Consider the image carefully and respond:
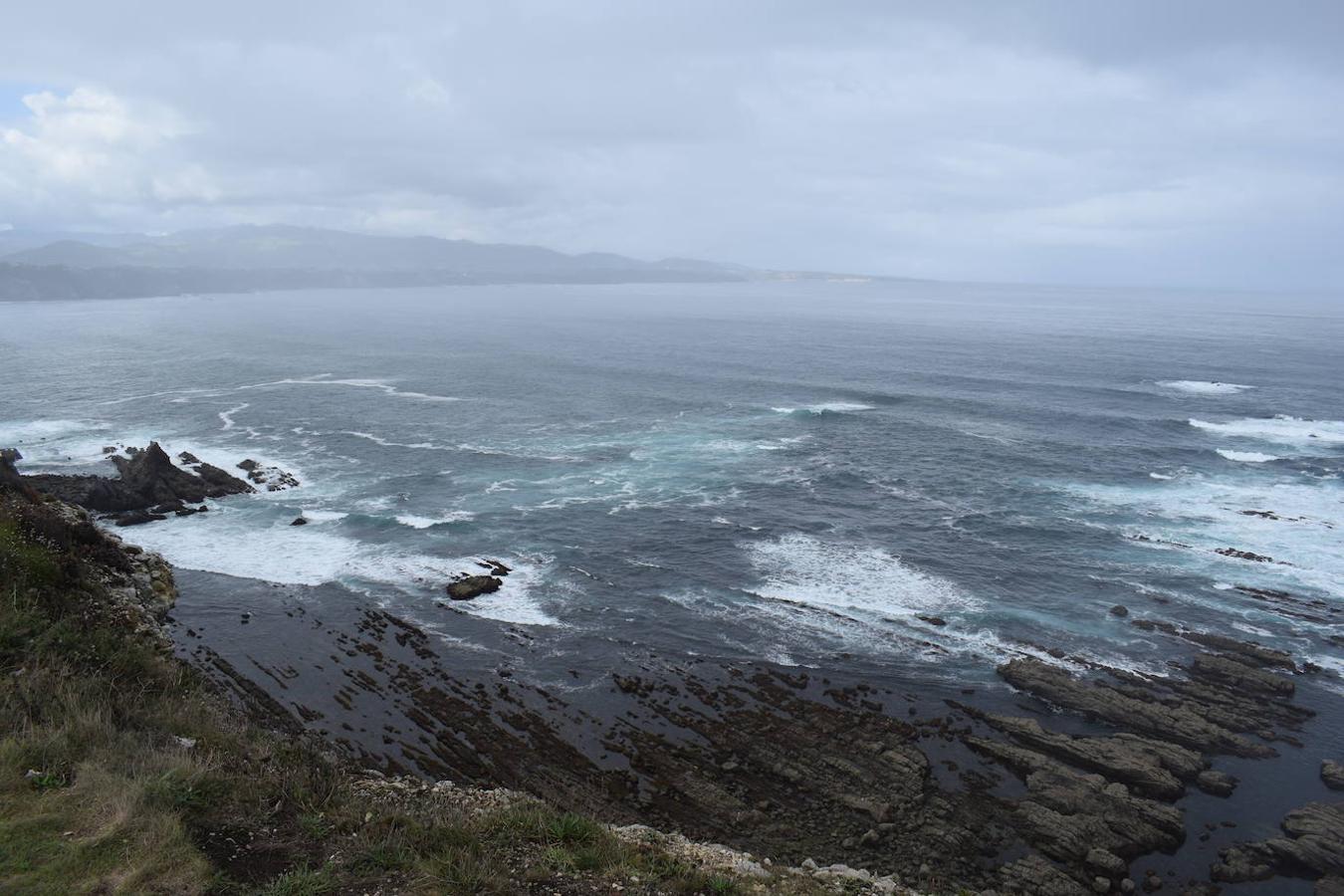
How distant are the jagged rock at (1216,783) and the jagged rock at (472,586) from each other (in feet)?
113

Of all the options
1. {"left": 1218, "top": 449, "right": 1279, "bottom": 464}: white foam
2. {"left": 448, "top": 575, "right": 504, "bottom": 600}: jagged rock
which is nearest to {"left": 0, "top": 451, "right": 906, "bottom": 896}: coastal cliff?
{"left": 448, "top": 575, "right": 504, "bottom": 600}: jagged rock

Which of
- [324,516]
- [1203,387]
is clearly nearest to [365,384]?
[324,516]

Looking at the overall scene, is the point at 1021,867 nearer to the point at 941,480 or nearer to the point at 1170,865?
the point at 1170,865

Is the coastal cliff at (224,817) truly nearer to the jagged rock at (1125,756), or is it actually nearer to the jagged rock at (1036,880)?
the jagged rock at (1036,880)

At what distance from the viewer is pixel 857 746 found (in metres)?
30.9

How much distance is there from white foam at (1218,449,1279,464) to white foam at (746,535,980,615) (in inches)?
1652

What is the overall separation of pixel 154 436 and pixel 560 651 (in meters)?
59.0

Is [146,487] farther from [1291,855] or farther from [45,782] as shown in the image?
[1291,855]

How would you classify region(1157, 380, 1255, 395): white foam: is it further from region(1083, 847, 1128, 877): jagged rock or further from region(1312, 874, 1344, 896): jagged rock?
region(1083, 847, 1128, 877): jagged rock

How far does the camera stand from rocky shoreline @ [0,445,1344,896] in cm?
2581

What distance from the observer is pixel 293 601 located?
137ft

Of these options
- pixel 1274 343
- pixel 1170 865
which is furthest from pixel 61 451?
pixel 1274 343

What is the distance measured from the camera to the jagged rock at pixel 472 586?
42.3 metres

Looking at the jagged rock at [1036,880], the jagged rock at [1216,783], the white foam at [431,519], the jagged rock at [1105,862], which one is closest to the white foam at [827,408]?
the white foam at [431,519]
